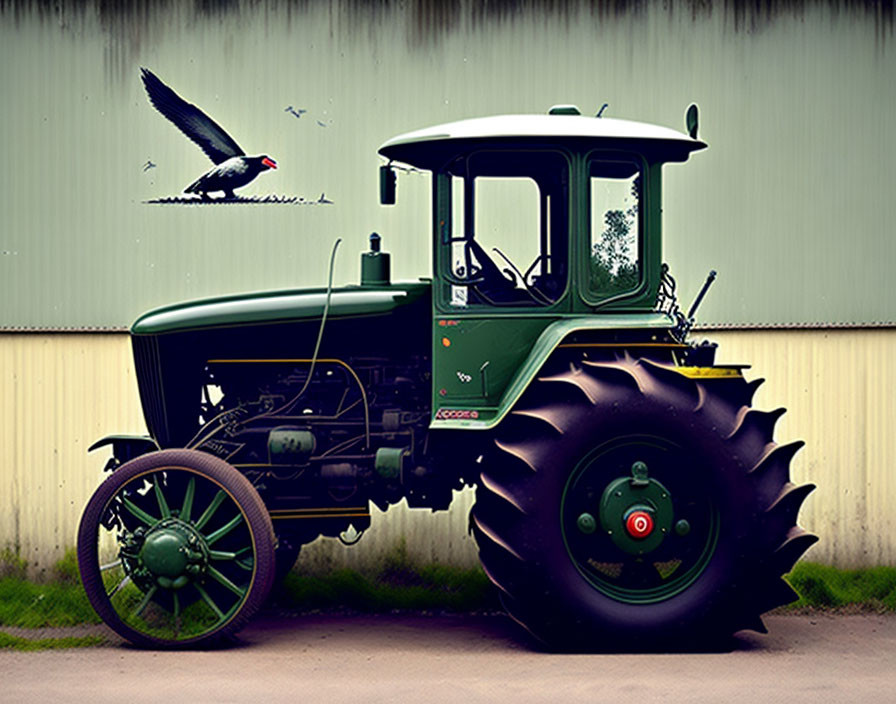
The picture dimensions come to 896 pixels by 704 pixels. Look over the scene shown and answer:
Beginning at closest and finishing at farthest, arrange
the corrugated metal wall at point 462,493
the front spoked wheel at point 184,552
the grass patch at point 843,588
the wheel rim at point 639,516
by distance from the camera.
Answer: the wheel rim at point 639,516
the front spoked wheel at point 184,552
the grass patch at point 843,588
the corrugated metal wall at point 462,493

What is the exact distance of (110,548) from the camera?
8.86m

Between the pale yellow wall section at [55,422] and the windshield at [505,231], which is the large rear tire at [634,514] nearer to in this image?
the windshield at [505,231]

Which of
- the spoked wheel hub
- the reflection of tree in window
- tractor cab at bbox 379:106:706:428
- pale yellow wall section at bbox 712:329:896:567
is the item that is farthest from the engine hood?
pale yellow wall section at bbox 712:329:896:567

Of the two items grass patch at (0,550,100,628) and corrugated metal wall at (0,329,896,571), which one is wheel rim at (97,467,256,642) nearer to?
grass patch at (0,550,100,628)

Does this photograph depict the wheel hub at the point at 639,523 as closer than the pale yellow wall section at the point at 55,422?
Yes

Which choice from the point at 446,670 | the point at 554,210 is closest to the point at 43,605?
the point at 446,670

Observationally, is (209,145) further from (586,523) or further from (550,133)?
(586,523)

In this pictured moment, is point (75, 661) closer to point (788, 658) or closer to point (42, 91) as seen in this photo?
point (788, 658)

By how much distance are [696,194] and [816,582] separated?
113 inches

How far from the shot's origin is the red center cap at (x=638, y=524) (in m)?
6.59

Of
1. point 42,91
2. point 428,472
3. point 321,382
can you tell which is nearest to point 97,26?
point 42,91

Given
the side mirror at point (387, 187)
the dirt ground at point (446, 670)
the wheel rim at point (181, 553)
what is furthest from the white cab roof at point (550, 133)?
the dirt ground at point (446, 670)

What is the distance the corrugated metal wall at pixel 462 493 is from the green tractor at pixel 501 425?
62.2 inches

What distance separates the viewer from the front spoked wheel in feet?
22.0
